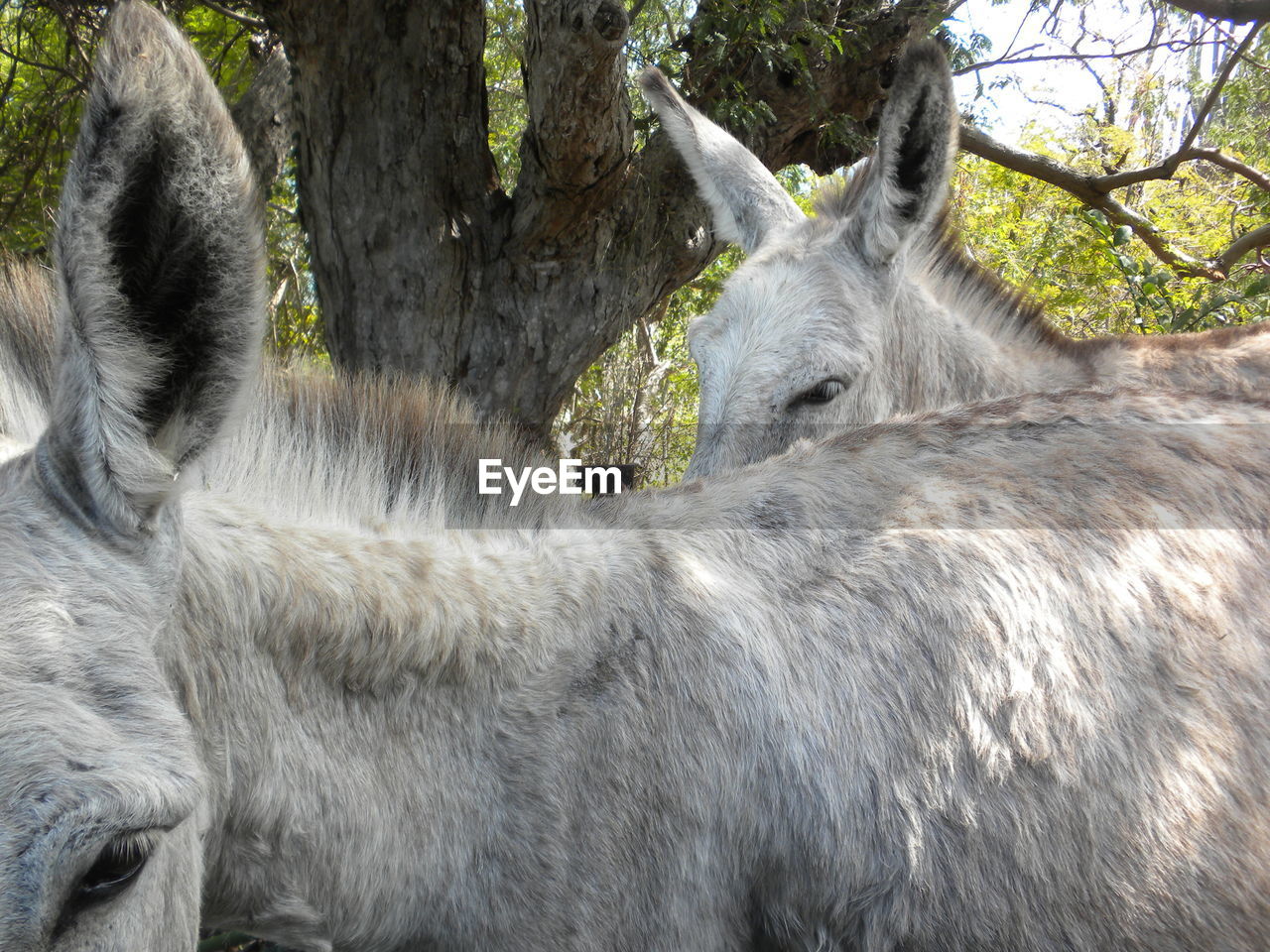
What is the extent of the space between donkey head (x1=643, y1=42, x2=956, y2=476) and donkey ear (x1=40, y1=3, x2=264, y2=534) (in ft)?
8.06

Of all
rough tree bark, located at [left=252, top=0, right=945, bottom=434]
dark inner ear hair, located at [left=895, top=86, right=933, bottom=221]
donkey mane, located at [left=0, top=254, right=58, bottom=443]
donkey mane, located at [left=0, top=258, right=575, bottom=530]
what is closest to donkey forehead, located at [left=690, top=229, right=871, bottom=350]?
dark inner ear hair, located at [left=895, top=86, right=933, bottom=221]

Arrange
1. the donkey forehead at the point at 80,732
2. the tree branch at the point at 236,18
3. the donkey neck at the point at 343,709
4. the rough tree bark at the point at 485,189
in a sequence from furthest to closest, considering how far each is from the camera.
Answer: the tree branch at the point at 236,18
the rough tree bark at the point at 485,189
the donkey neck at the point at 343,709
the donkey forehead at the point at 80,732

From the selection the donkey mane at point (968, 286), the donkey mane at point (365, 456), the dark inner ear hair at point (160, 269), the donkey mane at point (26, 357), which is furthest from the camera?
the donkey mane at point (968, 286)

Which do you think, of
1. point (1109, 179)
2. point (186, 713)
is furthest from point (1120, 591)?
point (1109, 179)

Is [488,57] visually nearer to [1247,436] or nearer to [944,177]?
[944,177]

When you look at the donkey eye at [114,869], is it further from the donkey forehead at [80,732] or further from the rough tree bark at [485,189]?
the rough tree bark at [485,189]

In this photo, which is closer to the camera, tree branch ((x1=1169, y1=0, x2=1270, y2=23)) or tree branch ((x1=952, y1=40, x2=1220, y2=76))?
tree branch ((x1=1169, y1=0, x2=1270, y2=23))

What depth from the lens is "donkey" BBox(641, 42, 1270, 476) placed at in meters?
3.79

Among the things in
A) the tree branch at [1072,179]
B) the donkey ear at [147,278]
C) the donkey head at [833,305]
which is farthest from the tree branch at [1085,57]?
the donkey ear at [147,278]

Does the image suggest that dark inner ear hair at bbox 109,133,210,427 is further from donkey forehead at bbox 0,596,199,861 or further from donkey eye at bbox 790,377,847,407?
donkey eye at bbox 790,377,847,407

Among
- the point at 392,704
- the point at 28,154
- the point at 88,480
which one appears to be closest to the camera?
the point at 88,480

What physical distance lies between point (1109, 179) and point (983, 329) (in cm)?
380

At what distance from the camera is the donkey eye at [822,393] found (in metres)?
3.79

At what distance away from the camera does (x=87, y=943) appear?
1256 mm
